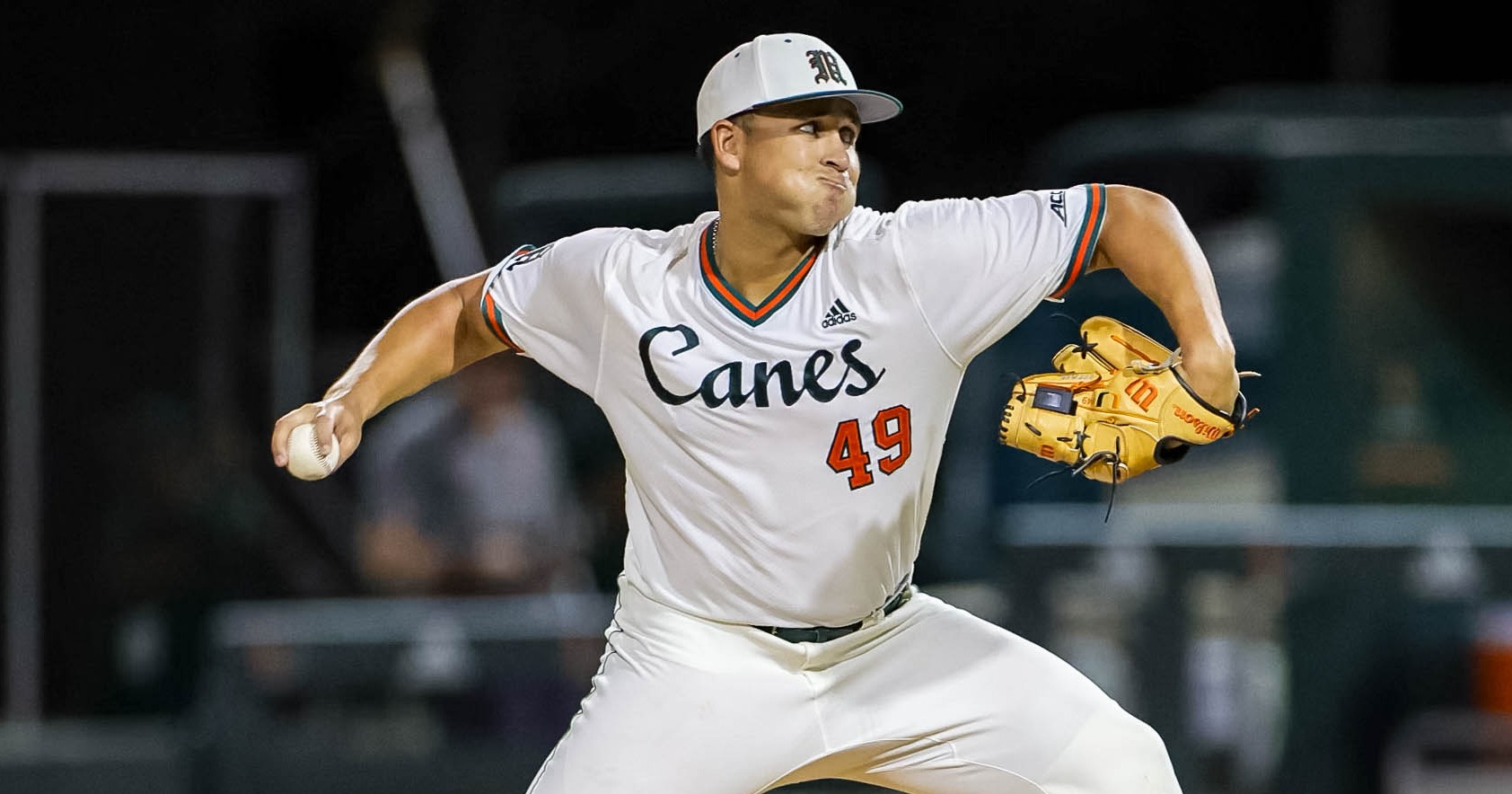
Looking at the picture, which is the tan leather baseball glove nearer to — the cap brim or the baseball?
the cap brim

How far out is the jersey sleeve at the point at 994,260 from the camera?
3.72m

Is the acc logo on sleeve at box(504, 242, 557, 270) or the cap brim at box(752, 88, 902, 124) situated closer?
the cap brim at box(752, 88, 902, 124)

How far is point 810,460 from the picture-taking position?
3791 millimetres

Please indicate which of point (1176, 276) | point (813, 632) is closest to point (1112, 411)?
point (1176, 276)

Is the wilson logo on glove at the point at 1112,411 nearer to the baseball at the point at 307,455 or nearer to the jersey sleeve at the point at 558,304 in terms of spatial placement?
the jersey sleeve at the point at 558,304

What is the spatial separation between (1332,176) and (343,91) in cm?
497

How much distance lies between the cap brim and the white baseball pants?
991mm

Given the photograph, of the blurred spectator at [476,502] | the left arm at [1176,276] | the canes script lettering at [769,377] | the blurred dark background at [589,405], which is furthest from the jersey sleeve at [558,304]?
the blurred spectator at [476,502]

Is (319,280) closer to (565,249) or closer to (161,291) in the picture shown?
(161,291)

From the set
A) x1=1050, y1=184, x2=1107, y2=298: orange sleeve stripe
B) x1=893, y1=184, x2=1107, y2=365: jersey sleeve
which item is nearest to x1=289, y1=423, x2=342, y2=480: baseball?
x1=893, y1=184, x2=1107, y2=365: jersey sleeve

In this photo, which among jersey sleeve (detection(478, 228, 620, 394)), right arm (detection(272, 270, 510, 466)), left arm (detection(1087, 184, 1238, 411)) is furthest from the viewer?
jersey sleeve (detection(478, 228, 620, 394))

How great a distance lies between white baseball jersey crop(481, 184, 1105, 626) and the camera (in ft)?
12.3

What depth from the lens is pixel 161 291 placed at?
9.09 meters

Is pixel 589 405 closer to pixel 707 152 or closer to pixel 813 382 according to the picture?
pixel 707 152
